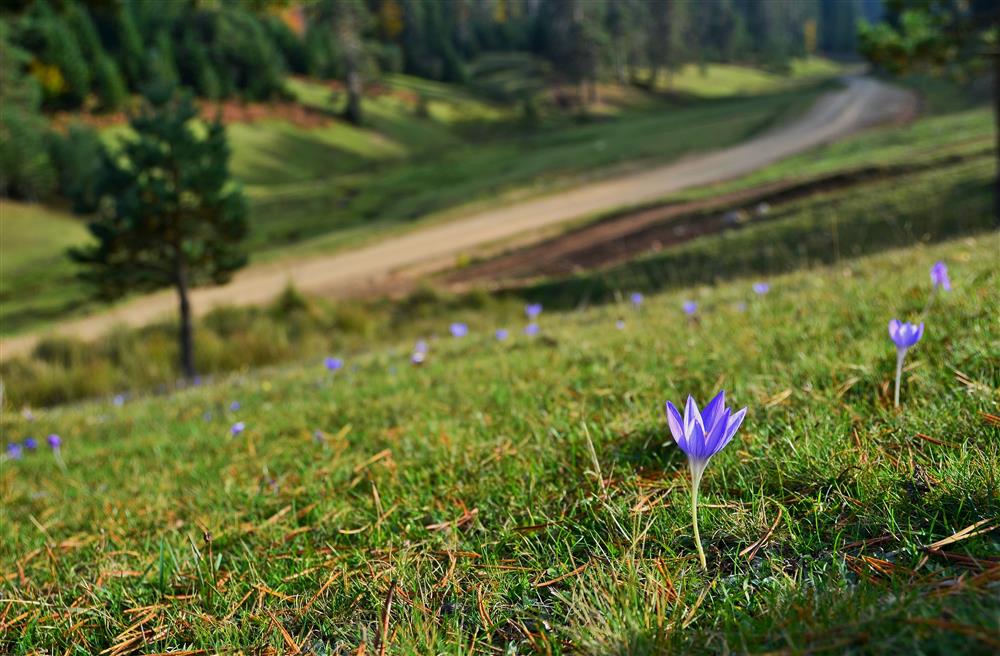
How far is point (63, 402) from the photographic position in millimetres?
12391

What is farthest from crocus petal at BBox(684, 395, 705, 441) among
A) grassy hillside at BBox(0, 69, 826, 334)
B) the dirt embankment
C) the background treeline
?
grassy hillside at BBox(0, 69, 826, 334)

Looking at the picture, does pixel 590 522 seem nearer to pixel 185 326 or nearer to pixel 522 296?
pixel 185 326

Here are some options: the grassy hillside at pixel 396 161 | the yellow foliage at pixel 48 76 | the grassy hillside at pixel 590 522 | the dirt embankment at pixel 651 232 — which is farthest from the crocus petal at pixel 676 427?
the yellow foliage at pixel 48 76

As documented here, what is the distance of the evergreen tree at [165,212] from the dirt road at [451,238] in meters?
3.20

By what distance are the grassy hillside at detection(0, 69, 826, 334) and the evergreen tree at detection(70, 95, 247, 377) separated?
25.8 ft

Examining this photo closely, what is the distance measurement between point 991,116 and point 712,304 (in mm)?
30897

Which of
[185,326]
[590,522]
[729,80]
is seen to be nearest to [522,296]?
[185,326]

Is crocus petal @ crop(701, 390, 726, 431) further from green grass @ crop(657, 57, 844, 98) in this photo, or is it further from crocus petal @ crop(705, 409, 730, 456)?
green grass @ crop(657, 57, 844, 98)

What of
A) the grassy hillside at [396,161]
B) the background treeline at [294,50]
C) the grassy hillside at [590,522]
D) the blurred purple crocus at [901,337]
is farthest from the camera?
the background treeline at [294,50]

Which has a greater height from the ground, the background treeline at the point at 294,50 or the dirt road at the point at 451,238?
the background treeline at the point at 294,50

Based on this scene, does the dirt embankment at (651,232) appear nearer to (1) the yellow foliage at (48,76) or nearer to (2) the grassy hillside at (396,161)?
(2) the grassy hillside at (396,161)

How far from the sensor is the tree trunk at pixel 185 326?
1340 cm

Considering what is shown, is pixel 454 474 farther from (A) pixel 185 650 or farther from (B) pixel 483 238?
(B) pixel 483 238

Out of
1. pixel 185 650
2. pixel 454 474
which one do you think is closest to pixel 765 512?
pixel 454 474
